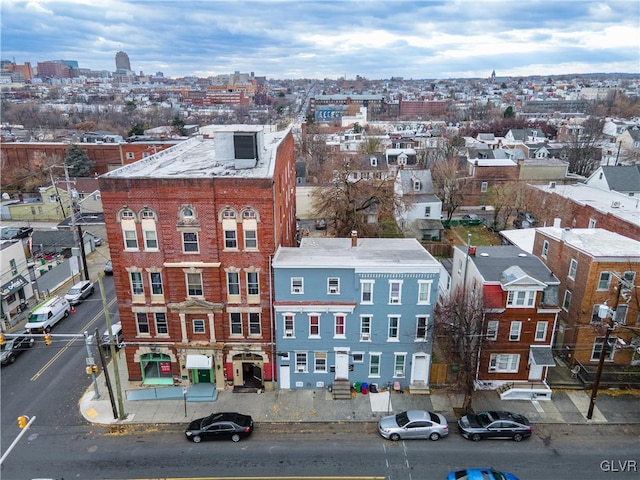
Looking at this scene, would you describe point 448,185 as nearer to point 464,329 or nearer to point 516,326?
point 516,326

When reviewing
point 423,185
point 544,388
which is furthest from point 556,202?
point 544,388

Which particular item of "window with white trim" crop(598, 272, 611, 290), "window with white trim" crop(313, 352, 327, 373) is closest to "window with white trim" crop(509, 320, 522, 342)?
"window with white trim" crop(598, 272, 611, 290)

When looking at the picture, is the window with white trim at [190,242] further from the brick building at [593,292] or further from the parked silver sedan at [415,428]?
the brick building at [593,292]

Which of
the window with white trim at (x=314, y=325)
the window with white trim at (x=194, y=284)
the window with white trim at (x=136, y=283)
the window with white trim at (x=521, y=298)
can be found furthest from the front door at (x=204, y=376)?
the window with white trim at (x=521, y=298)

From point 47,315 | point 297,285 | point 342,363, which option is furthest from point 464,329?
point 47,315

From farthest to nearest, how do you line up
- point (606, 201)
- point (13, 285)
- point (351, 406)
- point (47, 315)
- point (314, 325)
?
point (606, 201)
point (13, 285)
point (47, 315)
point (314, 325)
point (351, 406)

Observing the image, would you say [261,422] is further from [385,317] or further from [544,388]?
[544,388]

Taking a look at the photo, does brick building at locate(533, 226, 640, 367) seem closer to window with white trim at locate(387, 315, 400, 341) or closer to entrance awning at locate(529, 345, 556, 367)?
entrance awning at locate(529, 345, 556, 367)
